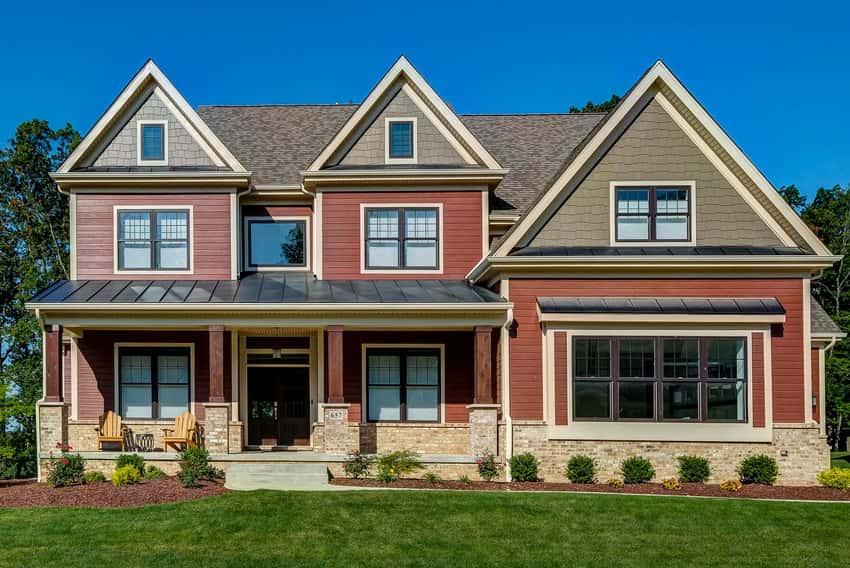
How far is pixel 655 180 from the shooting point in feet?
59.1

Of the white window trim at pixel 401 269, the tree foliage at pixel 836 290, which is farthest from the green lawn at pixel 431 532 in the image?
the tree foliage at pixel 836 290

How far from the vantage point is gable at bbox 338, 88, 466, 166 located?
20.0 meters

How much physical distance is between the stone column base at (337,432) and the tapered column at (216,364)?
8.01 ft

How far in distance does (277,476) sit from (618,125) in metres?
10.8

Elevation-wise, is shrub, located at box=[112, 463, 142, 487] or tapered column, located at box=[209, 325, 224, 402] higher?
tapered column, located at box=[209, 325, 224, 402]

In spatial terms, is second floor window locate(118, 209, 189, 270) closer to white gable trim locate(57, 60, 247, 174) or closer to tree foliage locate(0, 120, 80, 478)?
white gable trim locate(57, 60, 247, 174)

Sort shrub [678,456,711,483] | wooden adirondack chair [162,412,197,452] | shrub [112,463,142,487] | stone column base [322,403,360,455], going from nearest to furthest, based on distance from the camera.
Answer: shrub [112,463,142,487]
shrub [678,456,711,483]
stone column base [322,403,360,455]
wooden adirondack chair [162,412,197,452]

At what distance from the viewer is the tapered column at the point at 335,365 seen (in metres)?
17.6

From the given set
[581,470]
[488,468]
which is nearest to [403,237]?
[488,468]

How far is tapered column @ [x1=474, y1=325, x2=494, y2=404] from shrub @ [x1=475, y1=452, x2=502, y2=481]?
4.20ft

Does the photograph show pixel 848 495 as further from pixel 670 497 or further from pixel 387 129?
pixel 387 129

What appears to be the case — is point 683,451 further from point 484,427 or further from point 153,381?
point 153,381

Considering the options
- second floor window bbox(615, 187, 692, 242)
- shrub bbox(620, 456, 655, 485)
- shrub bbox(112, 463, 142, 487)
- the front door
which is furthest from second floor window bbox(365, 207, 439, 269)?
shrub bbox(112, 463, 142, 487)

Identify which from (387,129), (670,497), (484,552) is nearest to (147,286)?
(387,129)
